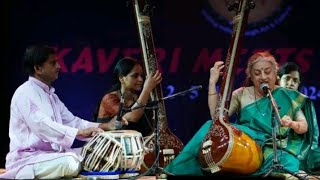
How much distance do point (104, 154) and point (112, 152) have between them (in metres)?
0.07

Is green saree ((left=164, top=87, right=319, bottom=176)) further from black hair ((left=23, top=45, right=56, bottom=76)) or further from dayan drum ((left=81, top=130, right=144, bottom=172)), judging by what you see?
black hair ((left=23, top=45, right=56, bottom=76))

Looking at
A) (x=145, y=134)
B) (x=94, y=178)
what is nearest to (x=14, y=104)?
(x=94, y=178)

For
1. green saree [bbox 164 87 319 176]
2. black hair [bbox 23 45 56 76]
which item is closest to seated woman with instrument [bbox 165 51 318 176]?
green saree [bbox 164 87 319 176]

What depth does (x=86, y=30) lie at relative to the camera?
6652 millimetres

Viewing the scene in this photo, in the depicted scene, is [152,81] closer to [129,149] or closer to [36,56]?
[129,149]

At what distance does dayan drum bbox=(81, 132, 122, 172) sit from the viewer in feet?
14.4

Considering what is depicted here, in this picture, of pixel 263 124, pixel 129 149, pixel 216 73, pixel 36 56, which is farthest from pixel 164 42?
pixel 129 149

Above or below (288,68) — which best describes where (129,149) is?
below

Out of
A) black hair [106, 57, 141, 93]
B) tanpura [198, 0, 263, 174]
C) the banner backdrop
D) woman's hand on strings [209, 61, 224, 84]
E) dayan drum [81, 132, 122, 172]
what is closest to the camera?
dayan drum [81, 132, 122, 172]

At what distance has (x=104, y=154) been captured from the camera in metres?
4.39

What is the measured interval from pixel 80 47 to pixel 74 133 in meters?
2.37

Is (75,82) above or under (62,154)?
Answer: above

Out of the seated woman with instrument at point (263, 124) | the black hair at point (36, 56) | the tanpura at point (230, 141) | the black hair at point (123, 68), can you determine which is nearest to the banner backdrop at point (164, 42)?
the black hair at point (123, 68)

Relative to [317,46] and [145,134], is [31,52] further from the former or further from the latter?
[317,46]
